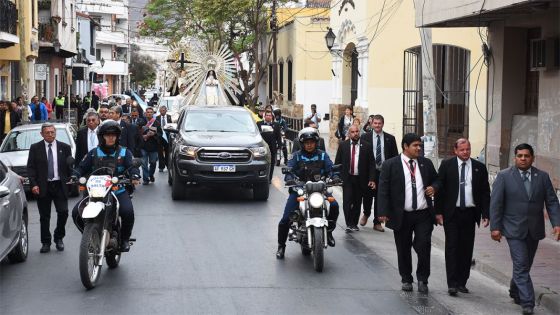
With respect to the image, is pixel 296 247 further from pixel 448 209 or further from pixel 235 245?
→ pixel 448 209

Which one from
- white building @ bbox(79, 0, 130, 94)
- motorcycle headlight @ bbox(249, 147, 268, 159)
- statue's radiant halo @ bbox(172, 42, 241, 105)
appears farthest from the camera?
white building @ bbox(79, 0, 130, 94)

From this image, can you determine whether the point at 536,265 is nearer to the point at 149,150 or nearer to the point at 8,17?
the point at 149,150

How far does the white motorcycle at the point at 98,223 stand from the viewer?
28.6 ft

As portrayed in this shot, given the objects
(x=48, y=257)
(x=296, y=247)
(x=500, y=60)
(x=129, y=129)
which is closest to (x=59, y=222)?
(x=48, y=257)

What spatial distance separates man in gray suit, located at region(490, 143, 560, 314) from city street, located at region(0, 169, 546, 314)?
50cm

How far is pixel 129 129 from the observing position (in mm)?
17312

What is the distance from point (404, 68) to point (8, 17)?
16.0 metres

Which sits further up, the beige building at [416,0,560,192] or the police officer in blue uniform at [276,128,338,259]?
the beige building at [416,0,560,192]

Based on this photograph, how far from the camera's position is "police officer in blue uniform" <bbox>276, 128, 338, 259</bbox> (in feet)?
34.9

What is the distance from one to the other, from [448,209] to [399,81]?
16781 millimetres

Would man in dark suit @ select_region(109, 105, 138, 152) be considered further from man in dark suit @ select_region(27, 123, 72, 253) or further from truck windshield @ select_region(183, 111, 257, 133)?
man in dark suit @ select_region(27, 123, 72, 253)

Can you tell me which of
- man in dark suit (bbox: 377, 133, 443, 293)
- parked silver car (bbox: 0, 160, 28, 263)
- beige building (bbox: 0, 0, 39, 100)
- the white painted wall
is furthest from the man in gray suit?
the white painted wall

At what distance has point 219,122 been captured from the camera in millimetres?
17734

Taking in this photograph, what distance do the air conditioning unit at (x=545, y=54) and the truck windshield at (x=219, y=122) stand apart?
6.12 metres
